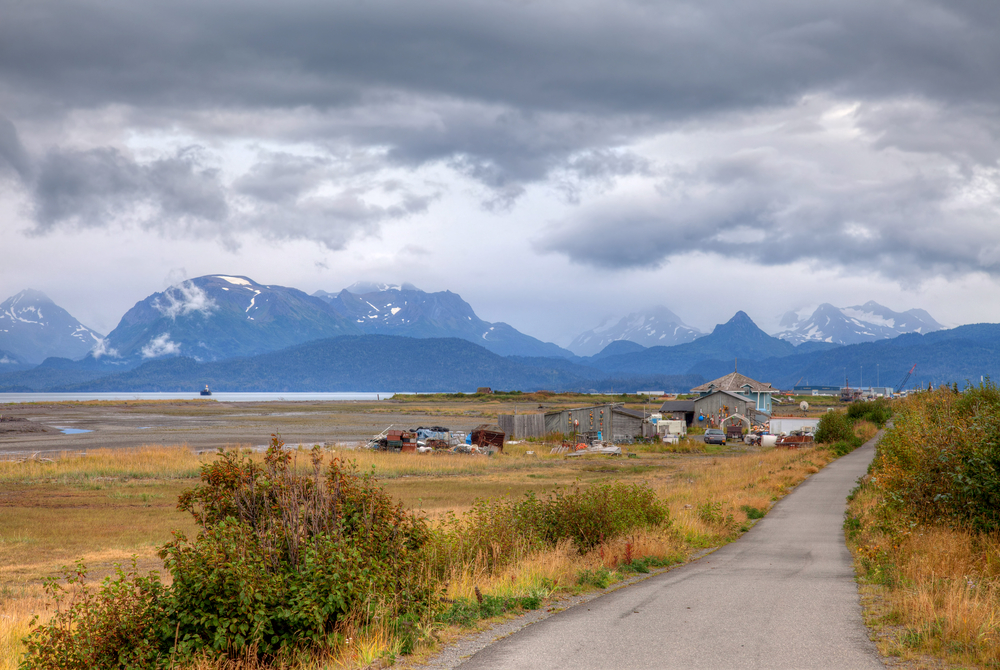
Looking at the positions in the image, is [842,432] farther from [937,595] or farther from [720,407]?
[937,595]

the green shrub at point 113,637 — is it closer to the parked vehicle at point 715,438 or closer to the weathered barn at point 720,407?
the parked vehicle at point 715,438

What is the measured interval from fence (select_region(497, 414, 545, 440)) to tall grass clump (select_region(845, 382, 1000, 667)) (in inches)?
2149

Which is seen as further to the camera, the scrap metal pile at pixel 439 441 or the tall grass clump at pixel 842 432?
the scrap metal pile at pixel 439 441

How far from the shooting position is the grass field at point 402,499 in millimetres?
14357

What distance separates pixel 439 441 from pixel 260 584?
54893 mm

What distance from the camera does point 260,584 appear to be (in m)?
8.85

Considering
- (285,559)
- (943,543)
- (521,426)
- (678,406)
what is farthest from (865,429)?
(285,559)

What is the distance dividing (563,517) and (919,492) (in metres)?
7.36

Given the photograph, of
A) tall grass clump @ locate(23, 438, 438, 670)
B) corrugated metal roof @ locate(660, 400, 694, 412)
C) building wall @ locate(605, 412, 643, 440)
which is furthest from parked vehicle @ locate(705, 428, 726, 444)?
tall grass clump @ locate(23, 438, 438, 670)

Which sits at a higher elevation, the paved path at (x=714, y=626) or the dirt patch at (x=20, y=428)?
the paved path at (x=714, y=626)

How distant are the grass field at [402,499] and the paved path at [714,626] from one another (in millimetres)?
1511

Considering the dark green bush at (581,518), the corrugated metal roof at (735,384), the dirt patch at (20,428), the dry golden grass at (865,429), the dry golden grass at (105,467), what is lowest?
the dirt patch at (20,428)

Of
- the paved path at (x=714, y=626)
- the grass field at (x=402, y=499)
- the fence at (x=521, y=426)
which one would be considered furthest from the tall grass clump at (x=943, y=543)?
the fence at (x=521, y=426)

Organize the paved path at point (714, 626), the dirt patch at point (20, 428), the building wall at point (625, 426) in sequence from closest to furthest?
the paved path at point (714, 626) → the building wall at point (625, 426) → the dirt patch at point (20, 428)
